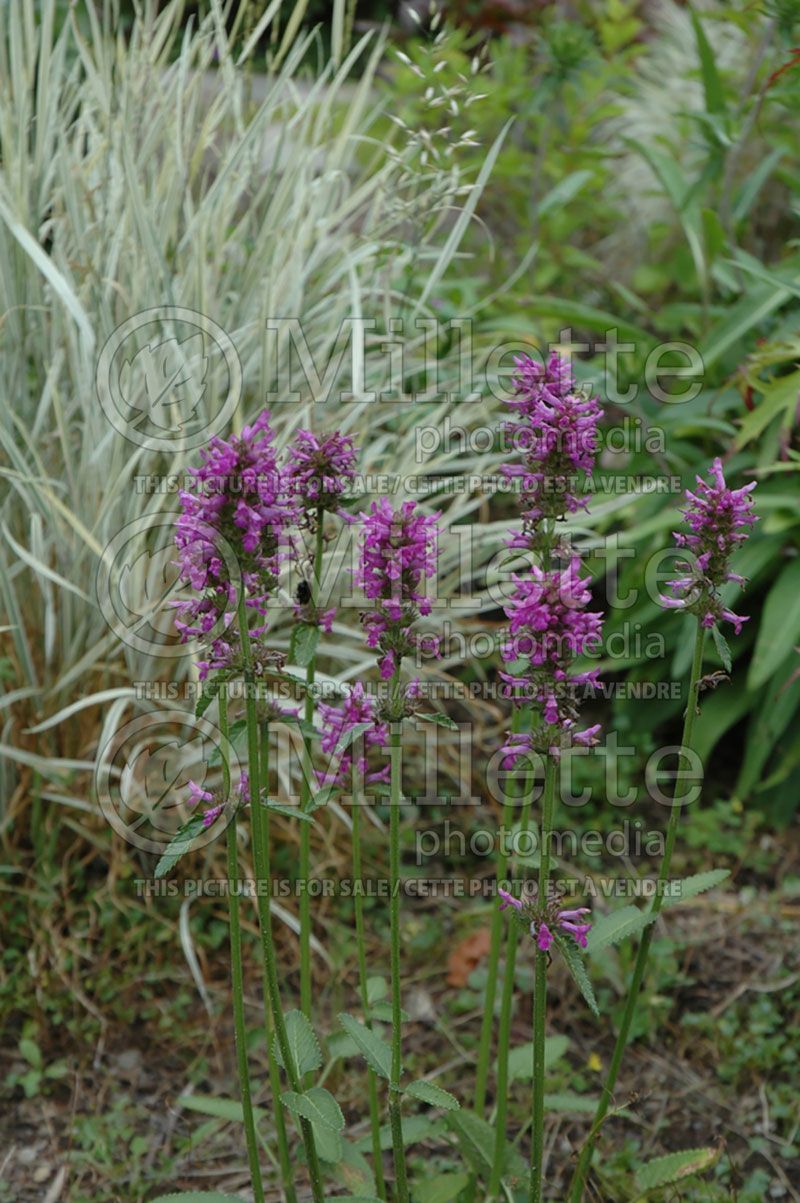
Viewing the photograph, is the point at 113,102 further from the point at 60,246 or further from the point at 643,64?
the point at 643,64

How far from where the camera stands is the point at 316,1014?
2.21 meters

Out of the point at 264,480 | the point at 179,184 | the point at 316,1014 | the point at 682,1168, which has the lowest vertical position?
the point at 316,1014

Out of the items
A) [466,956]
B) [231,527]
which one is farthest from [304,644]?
[466,956]

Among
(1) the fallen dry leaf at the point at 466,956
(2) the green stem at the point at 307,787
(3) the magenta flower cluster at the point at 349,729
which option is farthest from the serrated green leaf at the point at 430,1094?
(1) the fallen dry leaf at the point at 466,956

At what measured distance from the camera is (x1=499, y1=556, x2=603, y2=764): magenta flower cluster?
112 cm

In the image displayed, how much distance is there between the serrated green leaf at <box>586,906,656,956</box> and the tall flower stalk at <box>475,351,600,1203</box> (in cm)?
10

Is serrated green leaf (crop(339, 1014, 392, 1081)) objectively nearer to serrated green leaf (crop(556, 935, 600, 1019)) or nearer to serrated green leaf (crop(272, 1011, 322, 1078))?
serrated green leaf (crop(272, 1011, 322, 1078))

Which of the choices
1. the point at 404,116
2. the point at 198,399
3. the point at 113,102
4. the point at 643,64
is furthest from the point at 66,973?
the point at 643,64

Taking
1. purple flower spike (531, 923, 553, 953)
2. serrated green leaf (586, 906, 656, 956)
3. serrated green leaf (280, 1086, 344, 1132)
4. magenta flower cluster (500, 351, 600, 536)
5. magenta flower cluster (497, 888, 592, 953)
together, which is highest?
magenta flower cluster (500, 351, 600, 536)

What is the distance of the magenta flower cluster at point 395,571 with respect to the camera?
3.91 ft

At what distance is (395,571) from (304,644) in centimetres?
20

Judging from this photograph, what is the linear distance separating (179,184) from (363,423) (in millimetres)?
632

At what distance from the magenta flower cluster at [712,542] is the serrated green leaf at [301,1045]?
61 cm

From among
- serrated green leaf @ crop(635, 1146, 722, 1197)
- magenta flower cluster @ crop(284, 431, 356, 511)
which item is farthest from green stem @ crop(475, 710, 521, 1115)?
magenta flower cluster @ crop(284, 431, 356, 511)
